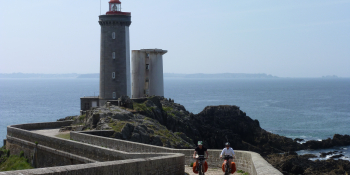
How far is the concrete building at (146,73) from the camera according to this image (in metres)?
45.8

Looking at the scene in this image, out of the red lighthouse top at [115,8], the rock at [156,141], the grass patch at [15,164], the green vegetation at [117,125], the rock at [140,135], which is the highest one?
the red lighthouse top at [115,8]

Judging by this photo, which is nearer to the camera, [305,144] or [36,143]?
[36,143]

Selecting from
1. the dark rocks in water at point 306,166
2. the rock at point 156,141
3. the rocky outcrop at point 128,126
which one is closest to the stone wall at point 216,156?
the rocky outcrop at point 128,126

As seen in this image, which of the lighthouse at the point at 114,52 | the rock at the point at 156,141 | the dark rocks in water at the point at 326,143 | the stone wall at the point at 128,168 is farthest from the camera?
the dark rocks in water at the point at 326,143

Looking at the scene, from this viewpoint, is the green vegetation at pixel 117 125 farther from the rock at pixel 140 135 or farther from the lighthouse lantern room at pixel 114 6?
the lighthouse lantern room at pixel 114 6

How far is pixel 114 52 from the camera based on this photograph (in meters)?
41.6

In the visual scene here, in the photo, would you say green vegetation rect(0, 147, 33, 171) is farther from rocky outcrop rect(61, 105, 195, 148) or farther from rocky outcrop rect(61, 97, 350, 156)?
rocky outcrop rect(61, 97, 350, 156)

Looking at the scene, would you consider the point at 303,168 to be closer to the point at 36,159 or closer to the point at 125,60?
the point at 125,60

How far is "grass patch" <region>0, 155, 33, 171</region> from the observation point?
24.1 m

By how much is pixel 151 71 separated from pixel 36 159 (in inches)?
967

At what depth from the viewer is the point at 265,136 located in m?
52.6

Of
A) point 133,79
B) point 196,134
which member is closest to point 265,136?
point 196,134

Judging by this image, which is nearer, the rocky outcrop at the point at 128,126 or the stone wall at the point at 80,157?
the stone wall at the point at 80,157

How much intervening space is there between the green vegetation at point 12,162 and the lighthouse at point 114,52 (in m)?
15.2
